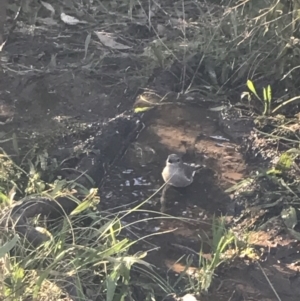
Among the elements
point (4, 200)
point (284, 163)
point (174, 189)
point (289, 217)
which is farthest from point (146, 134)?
point (4, 200)

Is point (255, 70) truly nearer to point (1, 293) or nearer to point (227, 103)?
point (227, 103)

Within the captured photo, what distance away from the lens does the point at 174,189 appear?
383cm

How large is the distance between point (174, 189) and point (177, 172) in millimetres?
172

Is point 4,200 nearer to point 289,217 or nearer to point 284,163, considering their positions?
point 289,217

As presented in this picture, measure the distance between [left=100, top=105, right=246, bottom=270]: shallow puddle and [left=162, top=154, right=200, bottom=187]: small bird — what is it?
0.07 meters

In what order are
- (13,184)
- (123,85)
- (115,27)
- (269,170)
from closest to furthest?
1. (13,184)
2. (269,170)
3. (123,85)
4. (115,27)

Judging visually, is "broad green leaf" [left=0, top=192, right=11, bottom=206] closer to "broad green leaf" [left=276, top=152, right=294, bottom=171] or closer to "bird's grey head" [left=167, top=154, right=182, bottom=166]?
"bird's grey head" [left=167, top=154, right=182, bottom=166]

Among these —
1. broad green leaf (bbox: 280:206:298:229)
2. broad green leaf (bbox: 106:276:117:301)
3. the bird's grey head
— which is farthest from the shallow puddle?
broad green leaf (bbox: 106:276:117:301)

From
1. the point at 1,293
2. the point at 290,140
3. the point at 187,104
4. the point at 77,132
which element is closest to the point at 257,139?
the point at 290,140

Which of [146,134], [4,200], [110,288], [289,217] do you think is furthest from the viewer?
[146,134]

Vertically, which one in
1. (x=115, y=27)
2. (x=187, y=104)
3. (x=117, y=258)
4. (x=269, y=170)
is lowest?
(x=115, y=27)

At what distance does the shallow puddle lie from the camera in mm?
3418

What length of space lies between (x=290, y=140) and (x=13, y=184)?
4.81 feet

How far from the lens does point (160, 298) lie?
9.53 ft
